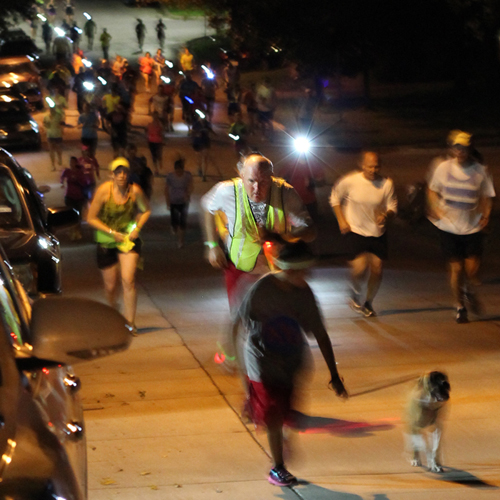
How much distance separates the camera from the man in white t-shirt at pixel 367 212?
9.65 metres

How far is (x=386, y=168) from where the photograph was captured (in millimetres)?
22219

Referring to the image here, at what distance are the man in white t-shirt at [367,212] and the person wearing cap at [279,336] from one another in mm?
4240

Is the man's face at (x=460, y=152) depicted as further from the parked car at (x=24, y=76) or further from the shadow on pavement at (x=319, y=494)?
the parked car at (x=24, y=76)

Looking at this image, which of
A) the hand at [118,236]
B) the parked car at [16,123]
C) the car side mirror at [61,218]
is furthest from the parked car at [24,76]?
the car side mirror at [61,218]

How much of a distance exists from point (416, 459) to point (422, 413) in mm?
403

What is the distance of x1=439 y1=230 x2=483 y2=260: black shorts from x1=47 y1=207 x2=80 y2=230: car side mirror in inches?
148

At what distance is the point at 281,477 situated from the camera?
544cm

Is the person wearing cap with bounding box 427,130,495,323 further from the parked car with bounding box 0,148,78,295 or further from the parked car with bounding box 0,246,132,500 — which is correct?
the parked car with bounding box 0,246,132,500

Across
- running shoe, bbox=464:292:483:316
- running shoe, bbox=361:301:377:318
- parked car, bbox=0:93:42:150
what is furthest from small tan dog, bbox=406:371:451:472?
parked car, bbox=0:93:42:150

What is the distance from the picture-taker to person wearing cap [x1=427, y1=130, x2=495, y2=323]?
30.6ft

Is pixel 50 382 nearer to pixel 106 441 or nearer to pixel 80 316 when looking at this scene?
pixel 80 316

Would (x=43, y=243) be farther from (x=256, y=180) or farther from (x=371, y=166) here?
(x=371, y=166)

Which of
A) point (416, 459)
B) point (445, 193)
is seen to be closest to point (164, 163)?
point (445, 193)

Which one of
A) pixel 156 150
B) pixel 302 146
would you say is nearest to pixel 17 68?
pixel 156 150
